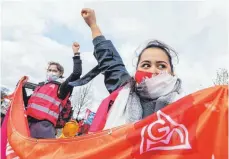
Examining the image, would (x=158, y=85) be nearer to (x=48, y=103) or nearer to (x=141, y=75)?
(x=141, y=75)

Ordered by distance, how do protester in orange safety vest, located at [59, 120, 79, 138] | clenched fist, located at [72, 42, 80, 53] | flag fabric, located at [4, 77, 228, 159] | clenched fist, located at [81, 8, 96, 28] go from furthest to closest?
protester in orange safety vest, located at [59, 120, 79, 138] < clenched fist, located at [72, 42, 80, 53] < clenched fist, located at [81, 8, 96, 28] < flag fabric, located at [4, 77, 228, 159]

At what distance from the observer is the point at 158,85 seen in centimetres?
207

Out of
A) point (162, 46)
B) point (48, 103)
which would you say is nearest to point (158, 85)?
point (162, 46)

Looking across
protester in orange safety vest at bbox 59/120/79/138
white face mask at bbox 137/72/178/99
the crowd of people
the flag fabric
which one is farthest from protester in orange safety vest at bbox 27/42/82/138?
protester in orange safety vest at bbox 59/120/79/138

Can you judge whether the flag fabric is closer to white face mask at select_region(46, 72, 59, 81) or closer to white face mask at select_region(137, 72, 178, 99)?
white face mask at select_region(137, 72, 178, 99)

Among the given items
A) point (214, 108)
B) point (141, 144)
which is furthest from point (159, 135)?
point (214, 108)

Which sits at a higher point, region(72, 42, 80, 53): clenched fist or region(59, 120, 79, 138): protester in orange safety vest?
region(59, 120, 79, 138): protester in orange safety vest

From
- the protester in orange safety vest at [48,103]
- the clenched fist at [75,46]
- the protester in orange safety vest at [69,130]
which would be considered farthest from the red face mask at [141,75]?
the protester in orange safety vest at [69,130]

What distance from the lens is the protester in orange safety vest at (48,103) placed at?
4643 mm

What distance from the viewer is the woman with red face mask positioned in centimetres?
207

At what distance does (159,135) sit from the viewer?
1796 millimetres

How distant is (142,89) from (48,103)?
9.44 feet

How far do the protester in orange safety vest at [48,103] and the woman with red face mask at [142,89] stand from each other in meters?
2.25

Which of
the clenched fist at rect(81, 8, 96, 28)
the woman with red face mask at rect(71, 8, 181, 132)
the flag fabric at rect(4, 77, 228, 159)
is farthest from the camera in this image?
the clenched fist at rect(81, 8, 96, 28)
